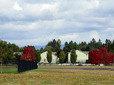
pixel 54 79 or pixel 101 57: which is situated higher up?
pixel 101 57

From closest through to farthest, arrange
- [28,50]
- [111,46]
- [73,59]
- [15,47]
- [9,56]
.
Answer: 1. [28,50]
2. [9,56]
3. [73,59]
4. [111,46]
5. [15,47]

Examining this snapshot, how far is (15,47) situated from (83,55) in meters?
74.4

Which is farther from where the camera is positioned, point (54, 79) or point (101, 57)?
point (101, 57)

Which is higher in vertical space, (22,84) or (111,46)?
(111,46)

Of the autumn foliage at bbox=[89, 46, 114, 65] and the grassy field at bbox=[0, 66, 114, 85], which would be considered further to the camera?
the autumn foliage at bbox=[89, 46, 114, 65]

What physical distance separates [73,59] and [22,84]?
377ft

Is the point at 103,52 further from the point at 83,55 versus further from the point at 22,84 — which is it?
the point at 83,55

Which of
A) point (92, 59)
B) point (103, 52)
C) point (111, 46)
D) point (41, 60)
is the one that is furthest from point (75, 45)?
point (103, 52)

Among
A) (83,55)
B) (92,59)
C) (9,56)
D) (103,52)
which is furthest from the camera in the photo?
(83,55)

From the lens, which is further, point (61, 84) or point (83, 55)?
point (83, 55)

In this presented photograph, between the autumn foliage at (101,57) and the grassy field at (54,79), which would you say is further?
the autumn foliage at (101,57)

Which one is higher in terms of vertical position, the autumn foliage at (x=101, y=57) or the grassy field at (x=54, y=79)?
the autumn foliage at (x=101, y=57)

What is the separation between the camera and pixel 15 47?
644 ft

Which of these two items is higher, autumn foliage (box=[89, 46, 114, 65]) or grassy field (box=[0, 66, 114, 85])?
autumn foliage (box=[89, 46, 114, 65])
